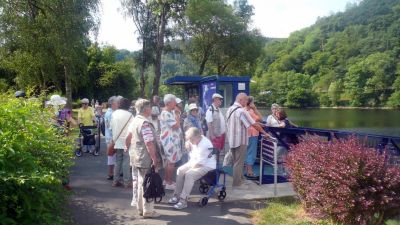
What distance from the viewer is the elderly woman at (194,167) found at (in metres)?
6.41

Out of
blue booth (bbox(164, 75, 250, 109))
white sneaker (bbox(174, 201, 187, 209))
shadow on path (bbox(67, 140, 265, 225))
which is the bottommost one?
shadow on path (bbox(67, 140, 265, 225))

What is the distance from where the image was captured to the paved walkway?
5.87 meters

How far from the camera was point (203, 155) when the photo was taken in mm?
6480

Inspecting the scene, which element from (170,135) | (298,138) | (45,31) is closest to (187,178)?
(170,135)

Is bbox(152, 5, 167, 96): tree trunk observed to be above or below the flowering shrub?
above

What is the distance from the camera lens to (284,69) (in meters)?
127

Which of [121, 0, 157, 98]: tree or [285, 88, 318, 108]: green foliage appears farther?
[285, 88, 318, 108]: green foliage

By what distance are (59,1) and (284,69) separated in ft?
375

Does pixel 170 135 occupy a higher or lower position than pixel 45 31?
lower

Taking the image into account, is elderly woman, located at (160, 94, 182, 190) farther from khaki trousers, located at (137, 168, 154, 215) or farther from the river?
the river

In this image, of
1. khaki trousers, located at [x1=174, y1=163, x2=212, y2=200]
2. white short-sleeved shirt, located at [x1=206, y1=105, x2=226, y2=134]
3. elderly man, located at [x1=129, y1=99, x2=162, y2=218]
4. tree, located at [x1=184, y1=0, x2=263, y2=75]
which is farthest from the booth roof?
tree, located at [x1=184, y1=0, x2=263, y2=75]

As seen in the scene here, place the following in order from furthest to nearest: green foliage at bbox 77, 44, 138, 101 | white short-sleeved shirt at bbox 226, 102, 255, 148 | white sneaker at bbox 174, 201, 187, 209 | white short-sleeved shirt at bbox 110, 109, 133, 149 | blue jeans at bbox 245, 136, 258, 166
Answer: green foliage at bbox 77, 44, 138, 101, blue jeans at bbox 245, 136, 258, 166, white short-sleeved shirt at bbox 226, 102, 255, 148, white short-sleeved shirt at bbox 110, 109, 133, 149, white sneaker at bbox 174, 201, 187, 209

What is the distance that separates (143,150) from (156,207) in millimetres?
1177

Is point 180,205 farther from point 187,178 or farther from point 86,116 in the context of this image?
point 86,116
